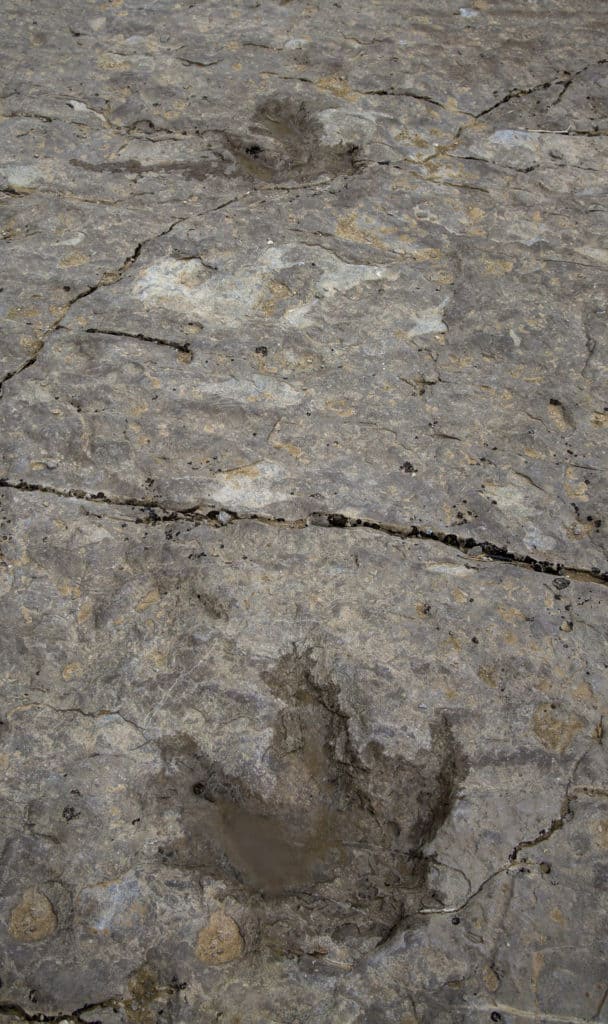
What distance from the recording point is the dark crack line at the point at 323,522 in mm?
2020

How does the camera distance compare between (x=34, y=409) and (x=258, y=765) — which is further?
(x=34, y=409)

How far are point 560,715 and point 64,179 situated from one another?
2105 millimetres

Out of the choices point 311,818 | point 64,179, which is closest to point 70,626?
point 311,818

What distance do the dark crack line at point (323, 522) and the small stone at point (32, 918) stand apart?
0.79m

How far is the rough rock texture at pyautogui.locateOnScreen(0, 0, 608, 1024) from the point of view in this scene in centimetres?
159

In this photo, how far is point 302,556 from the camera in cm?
200

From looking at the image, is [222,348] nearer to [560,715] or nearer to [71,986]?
[560,715]

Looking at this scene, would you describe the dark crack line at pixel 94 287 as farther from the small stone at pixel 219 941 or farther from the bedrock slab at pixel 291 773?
the small stone at pixel 219 941

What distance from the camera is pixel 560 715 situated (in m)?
1.80

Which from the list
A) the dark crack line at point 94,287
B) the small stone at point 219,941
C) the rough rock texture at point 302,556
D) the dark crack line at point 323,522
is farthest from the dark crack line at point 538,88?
the small stone at point 219,941

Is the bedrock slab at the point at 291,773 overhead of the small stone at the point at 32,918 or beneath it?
overhead

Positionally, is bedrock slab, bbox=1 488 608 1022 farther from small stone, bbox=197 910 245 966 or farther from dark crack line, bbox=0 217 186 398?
dark crack line, bbox=0 217 186 398

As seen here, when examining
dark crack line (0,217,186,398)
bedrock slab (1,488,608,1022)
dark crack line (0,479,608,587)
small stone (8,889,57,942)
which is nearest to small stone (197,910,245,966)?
bedrock slab (1,488,608,1022)

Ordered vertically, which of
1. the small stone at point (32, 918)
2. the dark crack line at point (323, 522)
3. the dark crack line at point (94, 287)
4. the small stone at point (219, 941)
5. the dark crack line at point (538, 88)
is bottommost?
the small stone at point (32, 918)
